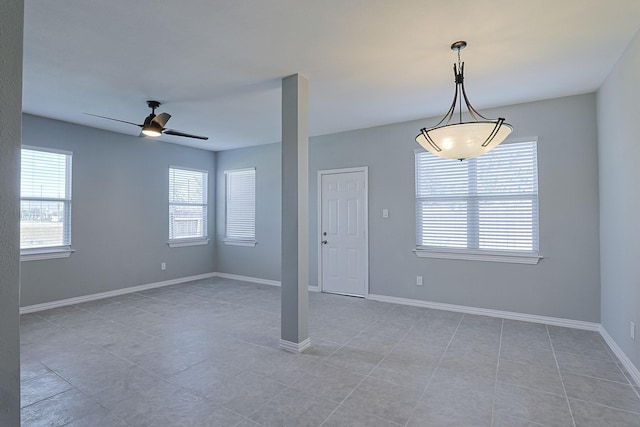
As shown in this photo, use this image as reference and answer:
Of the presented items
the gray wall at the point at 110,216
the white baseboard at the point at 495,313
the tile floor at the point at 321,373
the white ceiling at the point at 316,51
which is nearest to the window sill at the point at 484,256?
the white baseboard at the point at 495,313

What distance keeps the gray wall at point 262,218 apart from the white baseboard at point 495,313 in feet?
7.10

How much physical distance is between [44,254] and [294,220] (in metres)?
3.93

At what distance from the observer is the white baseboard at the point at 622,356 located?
2.61 metres

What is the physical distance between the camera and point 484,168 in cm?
433

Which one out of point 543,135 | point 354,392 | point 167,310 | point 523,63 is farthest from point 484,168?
point 167,310

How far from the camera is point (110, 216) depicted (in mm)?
5414

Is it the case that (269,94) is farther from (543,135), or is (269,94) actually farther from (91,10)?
(543,135)

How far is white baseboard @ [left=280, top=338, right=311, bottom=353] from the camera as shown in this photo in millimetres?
3180

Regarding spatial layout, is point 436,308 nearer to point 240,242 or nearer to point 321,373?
point 321,373

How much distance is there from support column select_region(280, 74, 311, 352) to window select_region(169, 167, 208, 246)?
3912 millimetres

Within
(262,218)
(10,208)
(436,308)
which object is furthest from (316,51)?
(262,218)

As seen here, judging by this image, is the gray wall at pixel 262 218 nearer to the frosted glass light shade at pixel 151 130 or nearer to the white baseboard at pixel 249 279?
the white baseboard at pixel 249 279

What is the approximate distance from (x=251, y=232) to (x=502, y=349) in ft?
15.6

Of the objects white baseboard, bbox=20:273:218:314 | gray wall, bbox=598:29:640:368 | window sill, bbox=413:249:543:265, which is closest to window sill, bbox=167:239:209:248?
white baseboard, bbox=20:273:218:314
